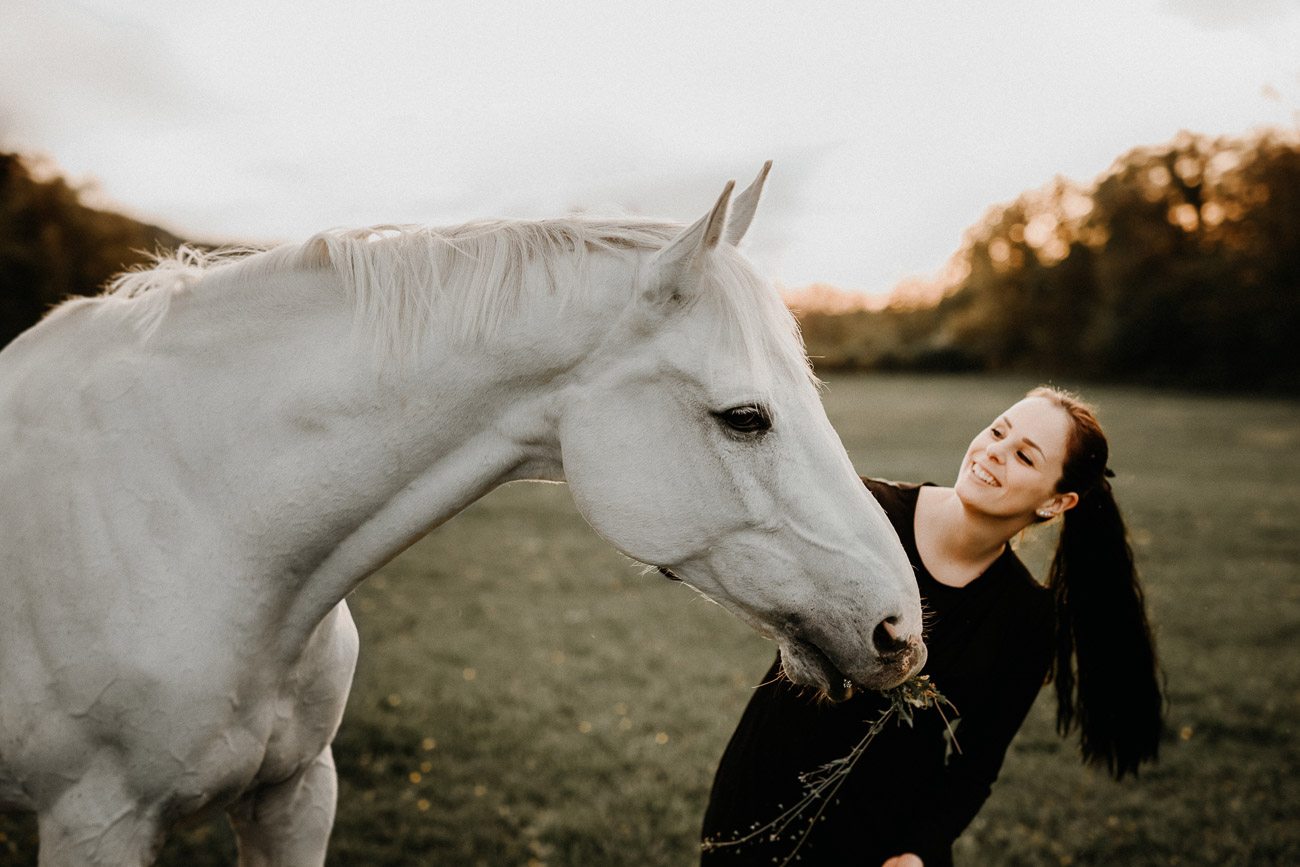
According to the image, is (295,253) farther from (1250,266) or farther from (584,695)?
(1250,266)

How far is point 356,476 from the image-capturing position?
5.26 ft

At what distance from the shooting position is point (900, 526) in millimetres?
2250

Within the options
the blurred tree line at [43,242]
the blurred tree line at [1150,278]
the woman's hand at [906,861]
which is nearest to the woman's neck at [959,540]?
the woman's hand at [906,861]

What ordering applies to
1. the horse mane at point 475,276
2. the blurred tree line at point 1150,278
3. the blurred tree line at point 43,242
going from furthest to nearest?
the blurred tree line at point 1150,278
the blurred tree line at point 43,242
the horse mane at point 475,276

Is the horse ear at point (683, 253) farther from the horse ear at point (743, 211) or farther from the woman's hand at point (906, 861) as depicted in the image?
the woman's hand at point (906, 861)

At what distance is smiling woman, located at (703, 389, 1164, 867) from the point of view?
2.15m

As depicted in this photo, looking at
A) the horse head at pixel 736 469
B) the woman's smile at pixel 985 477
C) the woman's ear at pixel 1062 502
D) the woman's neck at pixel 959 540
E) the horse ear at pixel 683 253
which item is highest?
the horse ear at pixel 683 253

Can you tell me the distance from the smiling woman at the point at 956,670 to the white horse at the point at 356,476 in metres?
0.64

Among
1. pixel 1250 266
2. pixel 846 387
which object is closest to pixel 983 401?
pixel 846 387

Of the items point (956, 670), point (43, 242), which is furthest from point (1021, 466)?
point (43, 242)

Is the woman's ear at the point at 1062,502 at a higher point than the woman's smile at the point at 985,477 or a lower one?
lower

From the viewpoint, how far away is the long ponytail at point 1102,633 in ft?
7.79

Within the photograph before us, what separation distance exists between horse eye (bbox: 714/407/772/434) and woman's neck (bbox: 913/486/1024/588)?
0.91 metres

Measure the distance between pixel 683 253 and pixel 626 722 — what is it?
4202 mm
